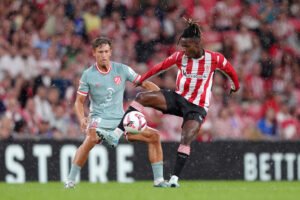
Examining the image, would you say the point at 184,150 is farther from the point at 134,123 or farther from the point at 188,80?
the point at 188,80

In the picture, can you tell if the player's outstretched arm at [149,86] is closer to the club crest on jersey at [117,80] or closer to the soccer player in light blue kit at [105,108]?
the soccer player in light blue kit at [105,108]

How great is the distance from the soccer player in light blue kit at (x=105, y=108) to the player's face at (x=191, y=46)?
635 millimetres

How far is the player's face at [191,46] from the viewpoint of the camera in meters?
12.1

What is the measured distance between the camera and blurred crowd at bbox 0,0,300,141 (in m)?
16.8

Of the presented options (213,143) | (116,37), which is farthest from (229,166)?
(116,37)

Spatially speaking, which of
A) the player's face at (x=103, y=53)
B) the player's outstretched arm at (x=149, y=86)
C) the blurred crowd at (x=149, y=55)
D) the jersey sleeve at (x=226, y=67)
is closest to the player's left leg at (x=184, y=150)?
the player's outstretched arm at (x=149, y=86)

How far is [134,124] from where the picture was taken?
39.1 feet

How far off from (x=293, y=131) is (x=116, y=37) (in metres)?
3.69

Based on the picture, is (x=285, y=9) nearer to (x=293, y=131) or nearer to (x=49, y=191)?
(x=293, y=131)

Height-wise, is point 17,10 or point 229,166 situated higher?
point 17,10

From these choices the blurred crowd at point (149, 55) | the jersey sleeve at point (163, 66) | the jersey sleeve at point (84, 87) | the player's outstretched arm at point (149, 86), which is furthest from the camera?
the blurred crowd at point (149, 55)

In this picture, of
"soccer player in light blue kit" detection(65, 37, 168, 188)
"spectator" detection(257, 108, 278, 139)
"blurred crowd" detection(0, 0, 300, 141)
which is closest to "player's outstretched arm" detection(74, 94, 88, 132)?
"soccer player in light blue kit" detection(65, 37, 168, 188)

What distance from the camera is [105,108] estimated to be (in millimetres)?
12609

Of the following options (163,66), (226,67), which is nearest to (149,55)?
(226,67)
